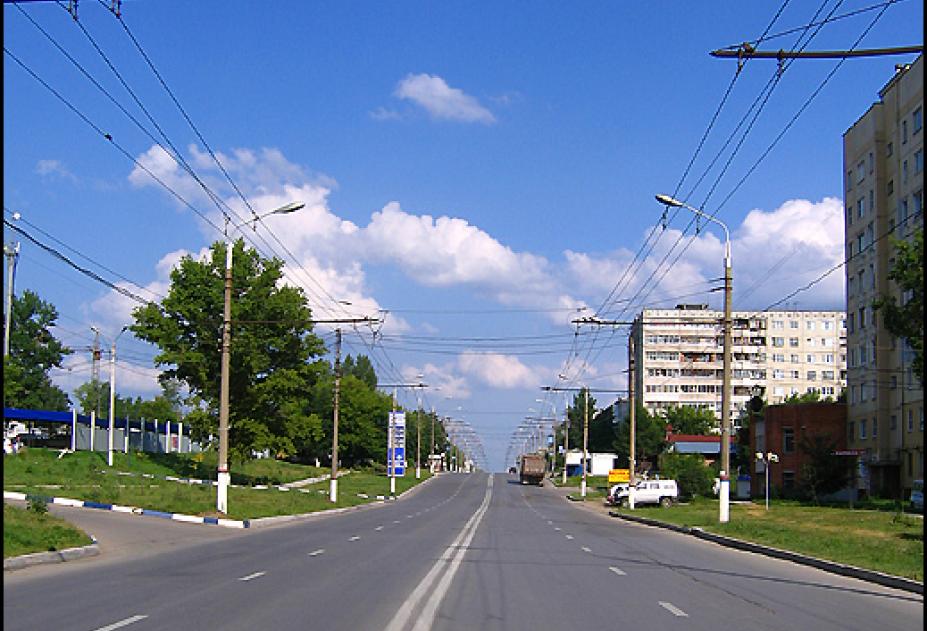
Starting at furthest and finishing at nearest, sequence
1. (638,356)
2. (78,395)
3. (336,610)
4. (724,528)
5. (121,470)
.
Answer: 1. (638,356)
2. (78,395)
3. (121,470)
4. (724,528)
5. (336,610)

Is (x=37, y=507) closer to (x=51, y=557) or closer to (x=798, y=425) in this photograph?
(x=51, y=557)

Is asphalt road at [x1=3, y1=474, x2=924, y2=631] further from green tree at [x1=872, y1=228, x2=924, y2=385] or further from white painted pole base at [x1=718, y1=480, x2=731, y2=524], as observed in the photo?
green tree at [x1=872, y1=228, x2=924, y2=385]

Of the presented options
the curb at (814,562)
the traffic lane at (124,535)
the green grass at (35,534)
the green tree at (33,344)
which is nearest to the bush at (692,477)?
the curb at (814,562)

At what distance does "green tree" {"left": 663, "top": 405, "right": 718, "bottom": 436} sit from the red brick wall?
6215cm

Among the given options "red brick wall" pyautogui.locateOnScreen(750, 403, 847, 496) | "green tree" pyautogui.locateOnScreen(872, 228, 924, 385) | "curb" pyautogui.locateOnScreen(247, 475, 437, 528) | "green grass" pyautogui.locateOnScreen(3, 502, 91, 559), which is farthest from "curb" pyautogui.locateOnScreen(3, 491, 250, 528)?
"red brick wall" pyautogui.locateOnScreen(750, 403, 847, 496)

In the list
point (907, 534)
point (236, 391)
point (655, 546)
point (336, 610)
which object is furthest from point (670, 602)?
point (236, 391)

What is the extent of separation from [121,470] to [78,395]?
277ft

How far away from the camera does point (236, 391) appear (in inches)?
2756

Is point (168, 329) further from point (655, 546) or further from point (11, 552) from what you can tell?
point (11, 552)

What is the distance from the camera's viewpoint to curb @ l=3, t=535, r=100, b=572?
65.2 ft

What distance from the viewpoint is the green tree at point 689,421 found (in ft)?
476

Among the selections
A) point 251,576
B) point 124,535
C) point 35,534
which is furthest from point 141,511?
point 251,576

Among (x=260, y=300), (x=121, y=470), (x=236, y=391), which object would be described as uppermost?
(x=260, y=300)

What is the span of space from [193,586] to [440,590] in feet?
13.3
